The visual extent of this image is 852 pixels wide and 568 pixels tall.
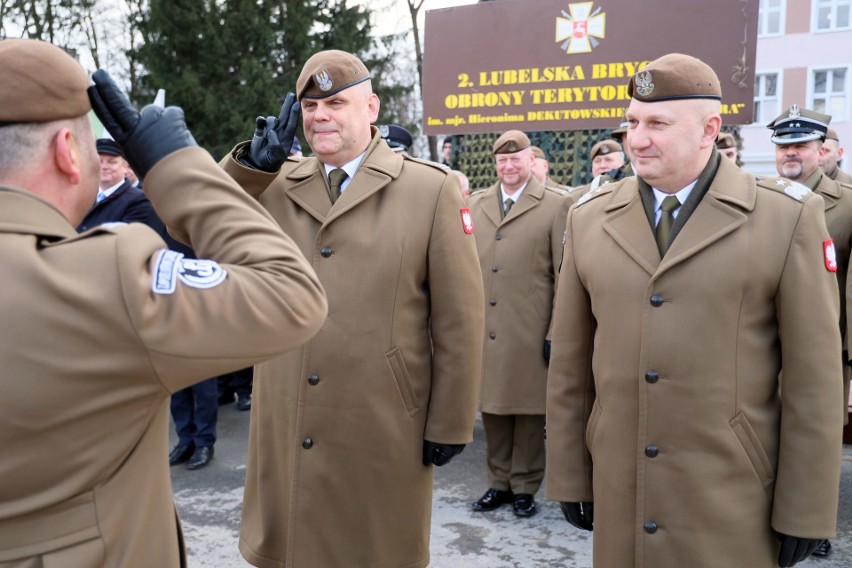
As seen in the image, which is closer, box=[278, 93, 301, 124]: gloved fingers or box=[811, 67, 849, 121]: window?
box=[278, 93, 301, 124]: gloved fingers

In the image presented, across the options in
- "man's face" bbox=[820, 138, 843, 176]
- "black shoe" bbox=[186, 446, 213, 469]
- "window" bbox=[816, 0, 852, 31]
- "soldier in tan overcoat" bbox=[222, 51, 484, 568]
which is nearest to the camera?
"soldier in tan overcoat" bbox=[222, 51, 484, 568]

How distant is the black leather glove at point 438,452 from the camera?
302 cm

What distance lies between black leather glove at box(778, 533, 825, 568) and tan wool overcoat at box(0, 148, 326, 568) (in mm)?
1645

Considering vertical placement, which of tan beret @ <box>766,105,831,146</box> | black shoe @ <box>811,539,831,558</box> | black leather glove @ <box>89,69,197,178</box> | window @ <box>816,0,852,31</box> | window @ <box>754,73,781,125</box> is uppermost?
window @ <box>816,0,852,31</box>

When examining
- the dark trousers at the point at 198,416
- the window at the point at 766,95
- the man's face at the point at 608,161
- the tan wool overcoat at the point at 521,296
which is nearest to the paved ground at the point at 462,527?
the dark trousers at the point at 198,416

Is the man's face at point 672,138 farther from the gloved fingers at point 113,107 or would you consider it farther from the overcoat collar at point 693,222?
the gloved fingers at point 113,107

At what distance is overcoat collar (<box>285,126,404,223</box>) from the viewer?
2998 mm

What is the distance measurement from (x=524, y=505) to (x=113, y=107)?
3.95 m

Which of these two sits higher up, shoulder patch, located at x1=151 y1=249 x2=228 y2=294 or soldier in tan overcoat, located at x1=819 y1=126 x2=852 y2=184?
soldier in tan overcoat, located at x1=819 y1=126 x2=852 y2=184

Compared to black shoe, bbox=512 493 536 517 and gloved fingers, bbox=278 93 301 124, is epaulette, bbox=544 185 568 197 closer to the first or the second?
black shoe, bbox=512 493 536 517

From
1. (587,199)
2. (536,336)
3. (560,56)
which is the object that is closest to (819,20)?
(560,56)

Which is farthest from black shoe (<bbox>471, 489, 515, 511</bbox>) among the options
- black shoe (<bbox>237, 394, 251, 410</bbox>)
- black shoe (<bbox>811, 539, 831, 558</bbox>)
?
black shoe (<bbox>237, 394, 251, 410</bbox>)

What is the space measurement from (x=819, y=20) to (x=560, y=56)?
22.5 meters

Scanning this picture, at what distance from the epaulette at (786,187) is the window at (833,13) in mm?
28781
